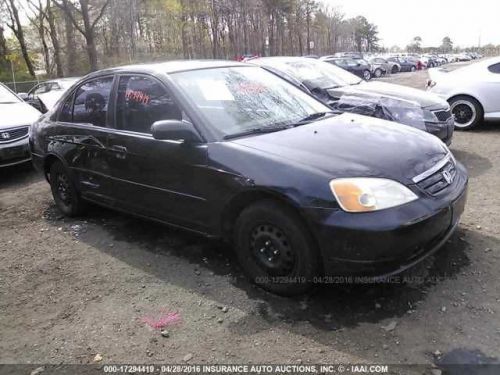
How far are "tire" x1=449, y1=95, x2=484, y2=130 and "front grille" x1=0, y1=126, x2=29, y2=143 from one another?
7.66m

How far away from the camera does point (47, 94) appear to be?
13852 mm

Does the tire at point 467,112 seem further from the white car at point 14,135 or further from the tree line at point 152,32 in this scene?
the tree line at point 152,32

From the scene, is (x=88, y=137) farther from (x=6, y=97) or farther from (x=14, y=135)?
(x=6, y=97)

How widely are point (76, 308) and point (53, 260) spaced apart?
1.02m

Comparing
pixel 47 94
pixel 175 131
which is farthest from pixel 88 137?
pixel 47 94

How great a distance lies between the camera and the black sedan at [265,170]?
2949mm

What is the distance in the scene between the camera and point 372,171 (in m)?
3.05

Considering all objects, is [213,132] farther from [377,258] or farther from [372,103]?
[372,103]

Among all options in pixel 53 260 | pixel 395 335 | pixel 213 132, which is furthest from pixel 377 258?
pixel 53 260

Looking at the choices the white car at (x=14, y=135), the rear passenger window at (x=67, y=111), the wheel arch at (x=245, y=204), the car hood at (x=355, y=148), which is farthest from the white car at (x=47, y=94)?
the car hood at (x=355, y=148)

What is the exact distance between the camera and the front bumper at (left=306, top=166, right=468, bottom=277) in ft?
9.39

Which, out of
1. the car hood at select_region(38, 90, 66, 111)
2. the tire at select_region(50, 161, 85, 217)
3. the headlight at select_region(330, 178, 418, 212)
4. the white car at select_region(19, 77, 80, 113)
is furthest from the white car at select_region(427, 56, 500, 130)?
the car hood at select_region(38, 90, 66, 111)

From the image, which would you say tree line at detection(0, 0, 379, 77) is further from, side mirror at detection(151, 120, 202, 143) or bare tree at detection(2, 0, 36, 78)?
side mirror at detection(151, 120, 202, 143)

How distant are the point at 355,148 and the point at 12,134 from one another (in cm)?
611
